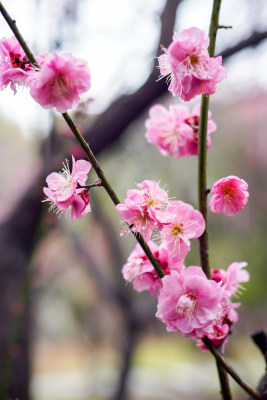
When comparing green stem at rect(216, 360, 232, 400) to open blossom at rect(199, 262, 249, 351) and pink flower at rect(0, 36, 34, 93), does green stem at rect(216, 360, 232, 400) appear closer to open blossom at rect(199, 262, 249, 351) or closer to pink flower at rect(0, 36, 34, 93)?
open blossom at rect(199, 262, 249, 351)

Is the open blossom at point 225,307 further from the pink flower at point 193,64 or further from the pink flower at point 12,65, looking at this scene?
the pink flower at point 12,65

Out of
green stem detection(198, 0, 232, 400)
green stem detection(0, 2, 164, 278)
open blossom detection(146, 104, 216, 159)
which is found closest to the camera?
green stem detection(0, 2, 164, 278)

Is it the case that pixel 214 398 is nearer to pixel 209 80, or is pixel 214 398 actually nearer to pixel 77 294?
pixel 77 294

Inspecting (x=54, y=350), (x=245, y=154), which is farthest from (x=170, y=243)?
(x=54, y=350)

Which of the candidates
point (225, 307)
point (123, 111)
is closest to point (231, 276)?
point (225, 307)

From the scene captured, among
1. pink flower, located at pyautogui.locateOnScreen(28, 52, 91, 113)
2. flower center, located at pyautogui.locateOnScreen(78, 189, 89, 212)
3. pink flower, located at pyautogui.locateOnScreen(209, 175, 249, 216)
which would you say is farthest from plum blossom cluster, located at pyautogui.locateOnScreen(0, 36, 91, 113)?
pink flower, located at pyautogui.locateOnScreen(209, 175, 249, 216)

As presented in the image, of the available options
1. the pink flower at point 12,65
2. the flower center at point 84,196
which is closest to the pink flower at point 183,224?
the flower center at point 84,196
